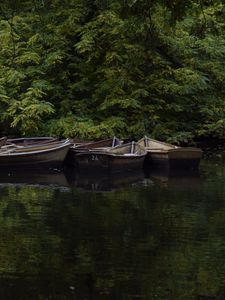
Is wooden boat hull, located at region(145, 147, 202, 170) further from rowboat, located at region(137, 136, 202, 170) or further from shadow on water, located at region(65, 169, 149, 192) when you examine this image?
shadow on water, located at region(65, 169, 149, 192)

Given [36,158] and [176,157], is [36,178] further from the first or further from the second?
[176,157]

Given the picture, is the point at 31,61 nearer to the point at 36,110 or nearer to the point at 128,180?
the point at 36,110

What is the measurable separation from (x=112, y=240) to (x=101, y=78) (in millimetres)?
17926

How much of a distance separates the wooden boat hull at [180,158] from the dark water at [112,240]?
116 inches

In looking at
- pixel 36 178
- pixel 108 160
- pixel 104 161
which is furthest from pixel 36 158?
pixel 108 160

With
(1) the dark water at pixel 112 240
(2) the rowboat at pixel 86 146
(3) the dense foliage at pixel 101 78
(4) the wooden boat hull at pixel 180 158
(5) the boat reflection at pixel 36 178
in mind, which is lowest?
(1) the dark water at pixel 112 240

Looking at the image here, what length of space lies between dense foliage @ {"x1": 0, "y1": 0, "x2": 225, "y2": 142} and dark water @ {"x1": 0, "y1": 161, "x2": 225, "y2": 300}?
779 centimetres

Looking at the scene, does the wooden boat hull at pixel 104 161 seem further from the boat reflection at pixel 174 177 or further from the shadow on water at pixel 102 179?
the boat reflection at pixel 174 177

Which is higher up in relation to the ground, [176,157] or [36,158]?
[36,158]

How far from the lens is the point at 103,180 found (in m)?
20.5

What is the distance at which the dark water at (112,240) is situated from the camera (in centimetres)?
902

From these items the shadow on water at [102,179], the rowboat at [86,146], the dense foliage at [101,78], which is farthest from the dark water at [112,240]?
the dense foliage at [101,78]

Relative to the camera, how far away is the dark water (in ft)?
29.6

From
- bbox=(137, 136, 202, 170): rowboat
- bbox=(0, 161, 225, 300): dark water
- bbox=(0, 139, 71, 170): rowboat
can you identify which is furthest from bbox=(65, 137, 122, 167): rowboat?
bbox=(0, 161, 225, 300): dark water
